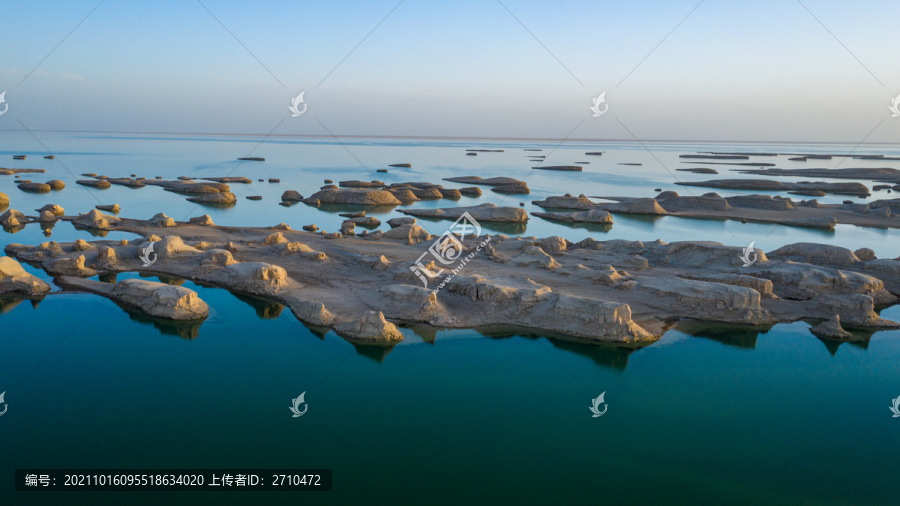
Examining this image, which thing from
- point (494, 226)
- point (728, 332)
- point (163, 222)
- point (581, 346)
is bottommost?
point (581, 346)

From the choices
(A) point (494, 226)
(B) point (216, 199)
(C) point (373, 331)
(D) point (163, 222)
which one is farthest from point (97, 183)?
(C) point (373, 331)

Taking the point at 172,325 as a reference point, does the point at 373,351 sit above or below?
below

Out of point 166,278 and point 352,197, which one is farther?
point 352,197

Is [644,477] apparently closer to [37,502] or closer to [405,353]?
[405,353]

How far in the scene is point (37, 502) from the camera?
8.30 m

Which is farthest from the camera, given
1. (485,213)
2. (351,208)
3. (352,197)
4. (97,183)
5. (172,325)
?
(97,183)

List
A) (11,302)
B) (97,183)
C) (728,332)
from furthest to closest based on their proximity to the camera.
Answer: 1. (97,183)
2. (11,302)
3. (728,332)

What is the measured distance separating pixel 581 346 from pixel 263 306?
976cm

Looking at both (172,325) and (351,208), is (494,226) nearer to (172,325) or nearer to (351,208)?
(351,208)

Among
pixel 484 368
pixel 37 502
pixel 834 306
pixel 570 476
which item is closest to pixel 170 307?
pixel 37 502

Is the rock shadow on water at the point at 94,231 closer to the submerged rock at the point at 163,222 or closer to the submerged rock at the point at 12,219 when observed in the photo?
the submerged rock at the point at 163,222

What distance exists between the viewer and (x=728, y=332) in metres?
16.1
